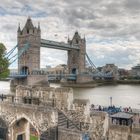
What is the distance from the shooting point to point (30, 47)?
74125 millimetres

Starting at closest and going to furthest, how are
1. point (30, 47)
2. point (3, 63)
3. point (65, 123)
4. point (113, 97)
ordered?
point (65, 123)
point (3, 63)
point (113, 97)
point (30, 47)

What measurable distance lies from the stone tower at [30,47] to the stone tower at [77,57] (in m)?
26.8

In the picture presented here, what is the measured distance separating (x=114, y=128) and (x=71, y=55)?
9064 centimetres

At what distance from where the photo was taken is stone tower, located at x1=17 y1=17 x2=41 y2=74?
2911 inches

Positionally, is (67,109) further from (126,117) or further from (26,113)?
(126,117)

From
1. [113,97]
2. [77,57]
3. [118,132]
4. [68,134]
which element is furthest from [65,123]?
[77,57]

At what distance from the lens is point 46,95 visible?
16484 millimetres

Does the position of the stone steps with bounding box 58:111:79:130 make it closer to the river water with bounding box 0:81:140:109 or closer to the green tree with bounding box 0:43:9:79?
the river water with bounding box 0:81:140:109

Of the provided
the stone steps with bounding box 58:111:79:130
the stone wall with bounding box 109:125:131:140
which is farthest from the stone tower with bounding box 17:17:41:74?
the stone wall with bounding box 109:125:131:140

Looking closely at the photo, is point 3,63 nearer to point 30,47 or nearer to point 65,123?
point 65,123

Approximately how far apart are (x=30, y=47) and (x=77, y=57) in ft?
98.7

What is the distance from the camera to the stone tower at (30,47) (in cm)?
7394

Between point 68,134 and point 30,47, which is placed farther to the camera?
point 30,47

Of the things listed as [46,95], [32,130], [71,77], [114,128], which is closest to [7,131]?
[32,130]
